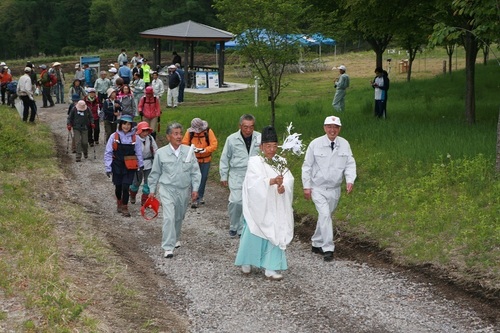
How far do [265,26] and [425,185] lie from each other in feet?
25.8

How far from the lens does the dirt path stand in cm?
804

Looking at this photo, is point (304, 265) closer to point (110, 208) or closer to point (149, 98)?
point (110, 208)

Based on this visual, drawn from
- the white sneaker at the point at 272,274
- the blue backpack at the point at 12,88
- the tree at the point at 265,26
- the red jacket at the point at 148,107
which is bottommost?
the white sneaker at the point at 272,274

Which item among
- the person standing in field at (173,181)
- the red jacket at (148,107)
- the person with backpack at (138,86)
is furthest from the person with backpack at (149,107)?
the person standing in field at (173,181)

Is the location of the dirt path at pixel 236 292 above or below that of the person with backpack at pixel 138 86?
below

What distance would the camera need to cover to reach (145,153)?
45.8 ft

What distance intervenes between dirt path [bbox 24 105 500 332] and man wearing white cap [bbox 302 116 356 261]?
503 millimetres

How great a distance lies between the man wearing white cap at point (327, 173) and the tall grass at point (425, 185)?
0.95m

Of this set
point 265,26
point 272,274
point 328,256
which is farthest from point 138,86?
point 272,274

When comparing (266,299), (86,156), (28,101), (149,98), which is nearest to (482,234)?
(266,299)

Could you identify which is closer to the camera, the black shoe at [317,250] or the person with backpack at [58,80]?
the black shoe at [317,250]

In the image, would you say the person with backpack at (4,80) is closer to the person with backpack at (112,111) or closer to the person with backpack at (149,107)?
the person with backpack at (112,111)

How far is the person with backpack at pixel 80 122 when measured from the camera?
1873cm

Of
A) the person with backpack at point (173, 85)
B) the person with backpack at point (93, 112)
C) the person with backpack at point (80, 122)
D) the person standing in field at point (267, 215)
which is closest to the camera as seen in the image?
the person standing in field at point (267, 215)
